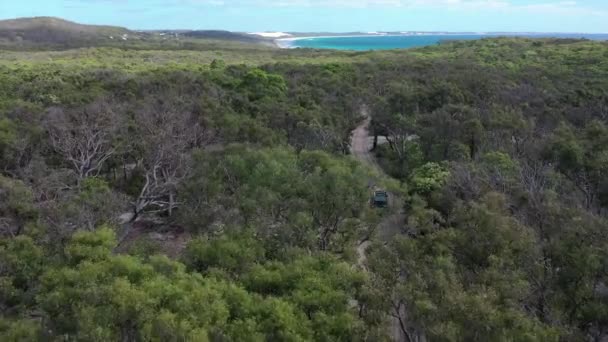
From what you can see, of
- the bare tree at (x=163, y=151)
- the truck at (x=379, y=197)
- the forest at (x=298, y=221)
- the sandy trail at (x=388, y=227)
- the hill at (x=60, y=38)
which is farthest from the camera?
the hill at (x=60, y=38)

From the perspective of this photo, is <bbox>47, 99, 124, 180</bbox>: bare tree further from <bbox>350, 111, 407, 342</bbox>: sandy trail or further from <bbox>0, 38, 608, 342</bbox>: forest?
<bbox>350, 111, 407, 342</bbox>: sandy trail

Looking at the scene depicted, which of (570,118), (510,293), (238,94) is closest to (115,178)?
(238,94)

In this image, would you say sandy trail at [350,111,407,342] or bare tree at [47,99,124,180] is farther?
bare tree at [47,99,124,180]

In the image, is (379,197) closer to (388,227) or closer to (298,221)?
(388,227)

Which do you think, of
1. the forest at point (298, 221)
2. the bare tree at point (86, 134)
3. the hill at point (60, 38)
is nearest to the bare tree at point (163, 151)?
the forest at point (298, 221)

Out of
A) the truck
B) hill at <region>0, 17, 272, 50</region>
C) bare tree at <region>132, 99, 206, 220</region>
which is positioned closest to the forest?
bare tree at <region>132, 99, 206, 220</region>

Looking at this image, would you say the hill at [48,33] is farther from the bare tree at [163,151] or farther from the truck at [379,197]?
the truck at [379,197]
